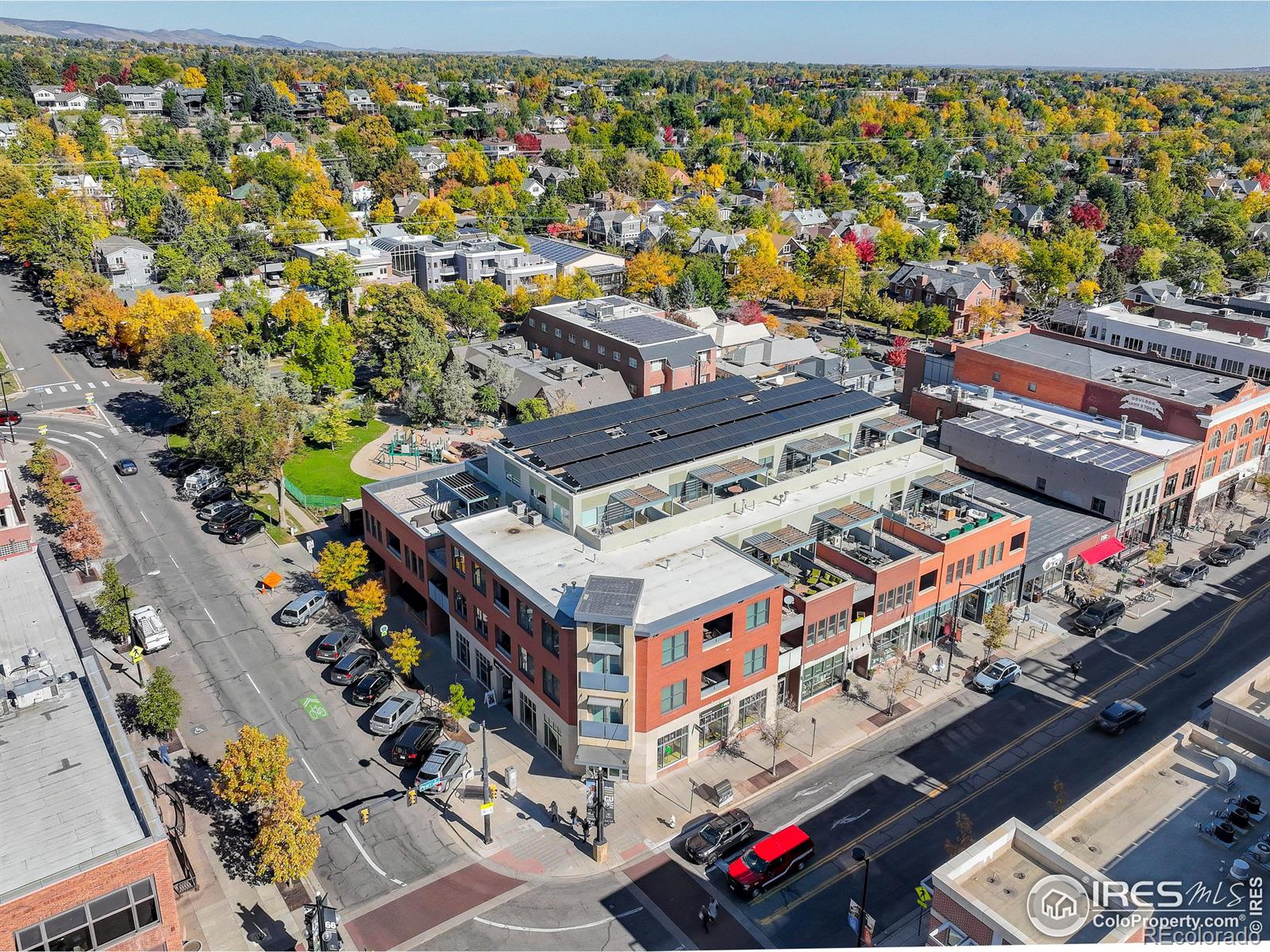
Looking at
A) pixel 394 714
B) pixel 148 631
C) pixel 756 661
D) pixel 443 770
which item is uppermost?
pixel 756 661

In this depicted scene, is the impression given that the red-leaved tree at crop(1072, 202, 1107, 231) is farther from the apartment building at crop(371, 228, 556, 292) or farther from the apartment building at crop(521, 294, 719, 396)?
Answer: the apartment building at crop(521, 294, 719, 396)

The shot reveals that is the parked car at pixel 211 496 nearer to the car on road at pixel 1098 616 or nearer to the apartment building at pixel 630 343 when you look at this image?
the apartment building at pixel 630 343

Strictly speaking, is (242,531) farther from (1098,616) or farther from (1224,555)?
(1224,555)

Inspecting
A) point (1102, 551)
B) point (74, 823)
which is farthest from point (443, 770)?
point (1102, 551)

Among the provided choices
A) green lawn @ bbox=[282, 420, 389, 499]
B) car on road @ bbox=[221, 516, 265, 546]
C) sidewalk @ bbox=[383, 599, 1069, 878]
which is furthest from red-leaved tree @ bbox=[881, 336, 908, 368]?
car on road @ bbox=[221, 516, 265, 546]

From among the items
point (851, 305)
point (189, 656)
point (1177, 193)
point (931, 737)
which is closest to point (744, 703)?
point (931, 737)
